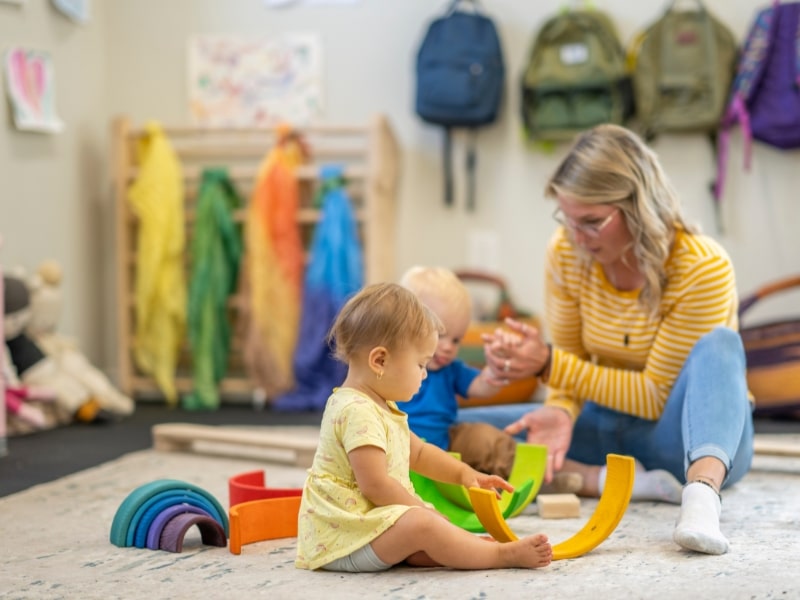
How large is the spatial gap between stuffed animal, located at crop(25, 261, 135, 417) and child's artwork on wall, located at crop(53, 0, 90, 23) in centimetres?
94

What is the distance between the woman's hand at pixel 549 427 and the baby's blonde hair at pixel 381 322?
585 millimetres

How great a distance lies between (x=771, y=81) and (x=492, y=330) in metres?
1.25

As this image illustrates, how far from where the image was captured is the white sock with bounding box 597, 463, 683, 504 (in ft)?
6.07

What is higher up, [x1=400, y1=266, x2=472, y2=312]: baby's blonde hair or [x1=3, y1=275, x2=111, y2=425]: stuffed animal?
[x1=400, y1=266, x2=472, y2=312]: baby's blonde hair

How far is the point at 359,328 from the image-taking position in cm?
138

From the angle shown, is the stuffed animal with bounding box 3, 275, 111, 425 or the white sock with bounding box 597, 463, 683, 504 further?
the stuffed animal with bounding box 3, 275, 111, 425

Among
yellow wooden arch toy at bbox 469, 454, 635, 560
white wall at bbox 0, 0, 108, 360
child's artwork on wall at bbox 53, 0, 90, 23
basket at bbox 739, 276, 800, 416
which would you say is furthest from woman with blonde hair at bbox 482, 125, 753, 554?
child's artwork on wall at bbox 53, 0, 90, 23

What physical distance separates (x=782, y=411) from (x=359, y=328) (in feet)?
7.00

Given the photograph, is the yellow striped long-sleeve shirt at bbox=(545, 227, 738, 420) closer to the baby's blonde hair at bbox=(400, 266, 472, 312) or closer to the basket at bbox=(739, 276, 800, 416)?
the baby's blonde hair at bbox=(400, 266, 472, 312)

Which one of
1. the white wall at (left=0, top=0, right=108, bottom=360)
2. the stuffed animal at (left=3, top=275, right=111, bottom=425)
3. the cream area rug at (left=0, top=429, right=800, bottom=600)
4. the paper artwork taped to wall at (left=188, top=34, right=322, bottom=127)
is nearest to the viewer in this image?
the cream area rug at (left=0, top=429, right=800, bottom=600)

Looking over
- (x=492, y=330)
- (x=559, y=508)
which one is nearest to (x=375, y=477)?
(x=559, y=508)

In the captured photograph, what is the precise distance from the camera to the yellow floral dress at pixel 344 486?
53.1 inches

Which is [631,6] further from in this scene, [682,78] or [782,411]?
[782,411]

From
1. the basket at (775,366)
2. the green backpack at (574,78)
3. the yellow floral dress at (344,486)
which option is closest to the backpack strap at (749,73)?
the green backpack at (574,78)
